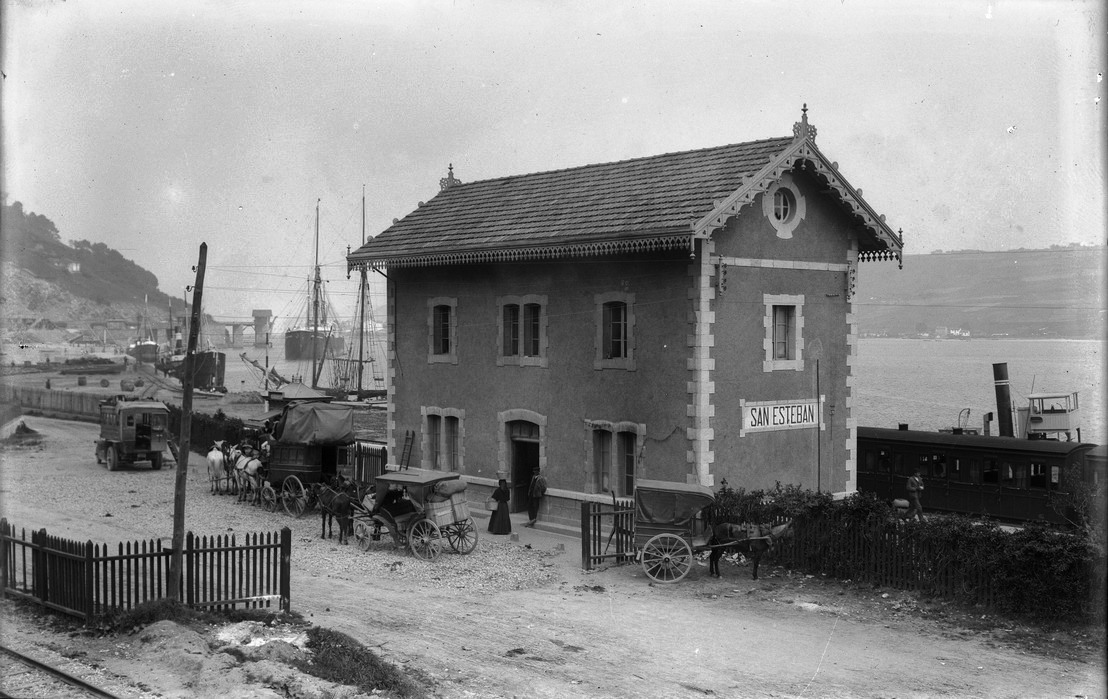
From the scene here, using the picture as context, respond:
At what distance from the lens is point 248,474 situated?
29453mm

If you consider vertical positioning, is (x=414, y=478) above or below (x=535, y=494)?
above

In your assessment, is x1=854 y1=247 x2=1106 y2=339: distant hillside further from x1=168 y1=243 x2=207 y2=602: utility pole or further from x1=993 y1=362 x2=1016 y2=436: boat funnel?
x1=168 y1=243 x2=207 y2=602: utility pole

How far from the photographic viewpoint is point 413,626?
1608 centimetres

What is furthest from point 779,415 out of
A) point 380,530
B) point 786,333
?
point 380,530

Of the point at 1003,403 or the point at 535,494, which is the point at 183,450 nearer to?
the point at 535,494

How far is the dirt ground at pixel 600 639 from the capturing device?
1320 centimetres

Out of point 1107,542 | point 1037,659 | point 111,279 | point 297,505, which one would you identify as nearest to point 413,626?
point 1037,659

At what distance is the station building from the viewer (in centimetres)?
2289

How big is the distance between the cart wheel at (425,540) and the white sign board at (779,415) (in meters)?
7.33

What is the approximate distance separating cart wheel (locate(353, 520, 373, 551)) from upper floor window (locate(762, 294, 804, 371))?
10030mm

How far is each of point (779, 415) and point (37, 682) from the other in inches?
661

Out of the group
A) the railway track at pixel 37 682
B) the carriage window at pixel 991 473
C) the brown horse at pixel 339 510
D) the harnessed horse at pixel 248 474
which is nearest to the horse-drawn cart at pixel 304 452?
the harnessed horse at pixel 248 474

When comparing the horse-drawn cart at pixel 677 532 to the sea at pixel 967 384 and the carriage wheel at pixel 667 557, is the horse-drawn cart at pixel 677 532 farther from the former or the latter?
the sea at pixel 967 384

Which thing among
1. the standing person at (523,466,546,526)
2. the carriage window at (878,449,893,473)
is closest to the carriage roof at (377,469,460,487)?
the standing person at (523,466,546,526)
